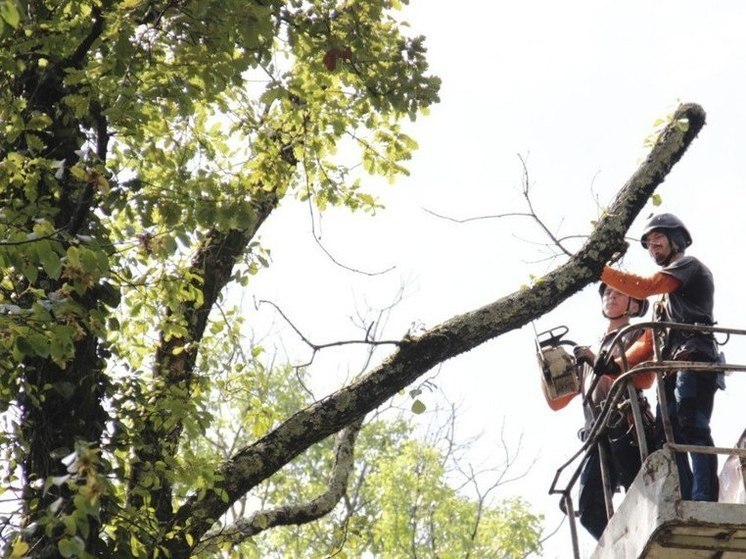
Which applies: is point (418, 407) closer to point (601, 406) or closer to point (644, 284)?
point (601, 406)

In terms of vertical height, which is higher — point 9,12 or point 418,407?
point 418,407

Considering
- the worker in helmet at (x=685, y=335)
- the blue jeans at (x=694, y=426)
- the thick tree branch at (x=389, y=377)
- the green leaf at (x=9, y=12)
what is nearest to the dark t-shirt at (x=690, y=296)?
the worker in helmet at (x=685, y=335)

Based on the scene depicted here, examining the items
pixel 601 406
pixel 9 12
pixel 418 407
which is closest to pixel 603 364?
pixel 601 406

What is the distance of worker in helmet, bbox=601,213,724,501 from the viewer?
6.64m

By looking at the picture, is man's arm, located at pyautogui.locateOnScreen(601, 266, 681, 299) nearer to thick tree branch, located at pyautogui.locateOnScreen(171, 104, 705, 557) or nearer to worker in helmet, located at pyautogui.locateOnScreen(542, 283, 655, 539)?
worker in helmet, located at pyautogui.locateOnScreen(542, 283, 655, 539)

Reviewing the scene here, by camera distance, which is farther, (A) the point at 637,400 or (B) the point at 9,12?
(A) the point at 637,400

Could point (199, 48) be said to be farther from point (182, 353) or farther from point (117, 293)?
point (182, 353)

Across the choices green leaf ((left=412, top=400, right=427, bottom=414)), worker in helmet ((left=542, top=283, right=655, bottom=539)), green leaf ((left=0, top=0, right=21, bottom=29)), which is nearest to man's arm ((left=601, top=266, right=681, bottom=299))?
worker in helmet ((left=542, top=283, right=655, bottom=539))

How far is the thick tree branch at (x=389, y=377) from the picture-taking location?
7711 millimetres

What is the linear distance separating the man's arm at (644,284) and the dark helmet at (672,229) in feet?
1.11

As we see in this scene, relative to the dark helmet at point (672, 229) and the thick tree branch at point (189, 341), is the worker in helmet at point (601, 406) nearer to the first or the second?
the dark helmet at point (672, 229)

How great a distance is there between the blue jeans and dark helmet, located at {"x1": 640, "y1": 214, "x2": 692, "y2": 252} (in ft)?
2.89

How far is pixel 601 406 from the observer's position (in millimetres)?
7363

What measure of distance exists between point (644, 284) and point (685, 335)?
38 cm
